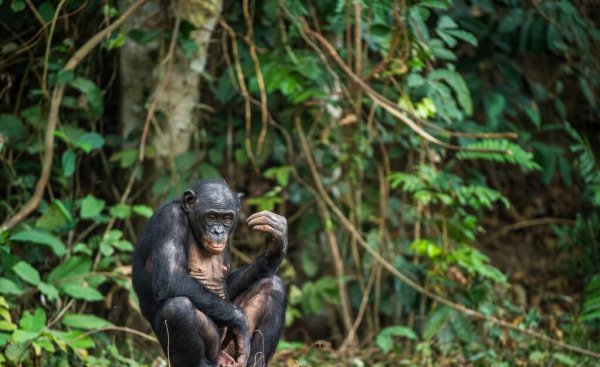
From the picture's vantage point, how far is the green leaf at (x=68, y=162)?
25.3 ft

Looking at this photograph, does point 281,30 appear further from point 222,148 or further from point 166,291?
point 166,291

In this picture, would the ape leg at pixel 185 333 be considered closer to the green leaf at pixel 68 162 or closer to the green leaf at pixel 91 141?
the green leaf at pixel 68 162

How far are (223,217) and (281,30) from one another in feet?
9.94

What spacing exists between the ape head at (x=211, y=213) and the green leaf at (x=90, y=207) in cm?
187

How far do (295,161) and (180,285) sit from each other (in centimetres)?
368

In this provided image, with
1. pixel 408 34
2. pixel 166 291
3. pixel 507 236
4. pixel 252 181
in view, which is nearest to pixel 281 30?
pixel 408 34

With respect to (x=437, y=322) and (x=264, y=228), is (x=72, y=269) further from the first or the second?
(x=437, y=322)

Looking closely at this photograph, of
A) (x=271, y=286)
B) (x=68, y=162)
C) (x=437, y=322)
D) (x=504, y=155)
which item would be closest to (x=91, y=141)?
(x=68, y=162)

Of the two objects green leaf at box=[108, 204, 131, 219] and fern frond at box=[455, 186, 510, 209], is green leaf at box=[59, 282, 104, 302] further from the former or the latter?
fern frond at box=[455, 186, 510, 209]

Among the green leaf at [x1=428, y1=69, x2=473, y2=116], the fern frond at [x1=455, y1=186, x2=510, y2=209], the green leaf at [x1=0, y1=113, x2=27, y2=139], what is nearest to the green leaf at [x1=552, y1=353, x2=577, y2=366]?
the fern frond at [x1=455, y1=186, x2=510, y2=209]

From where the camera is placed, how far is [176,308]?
543cm

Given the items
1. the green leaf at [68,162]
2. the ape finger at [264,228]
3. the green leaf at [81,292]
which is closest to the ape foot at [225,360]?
the ape finger at [264,228]

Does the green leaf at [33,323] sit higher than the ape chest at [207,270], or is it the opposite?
the ape chest at [207,270]

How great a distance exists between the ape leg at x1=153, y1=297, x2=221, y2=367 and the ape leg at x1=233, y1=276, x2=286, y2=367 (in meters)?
0.33
